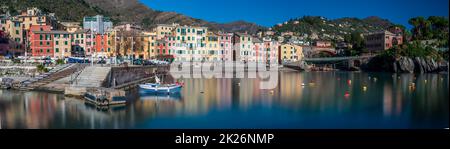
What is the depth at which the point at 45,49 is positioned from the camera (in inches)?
1934

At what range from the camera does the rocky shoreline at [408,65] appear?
59219 mm

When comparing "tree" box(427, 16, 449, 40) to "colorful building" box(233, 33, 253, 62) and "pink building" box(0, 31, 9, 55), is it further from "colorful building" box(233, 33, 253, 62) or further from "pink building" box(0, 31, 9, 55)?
"pink building" box(0, 31, 9, 55)

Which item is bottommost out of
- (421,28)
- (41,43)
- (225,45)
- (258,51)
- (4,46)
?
(4,46)

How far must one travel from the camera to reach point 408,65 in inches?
2458

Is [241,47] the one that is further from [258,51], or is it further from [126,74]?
[126,74]

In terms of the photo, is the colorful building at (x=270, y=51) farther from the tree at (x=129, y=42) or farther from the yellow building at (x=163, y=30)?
the tree at (x=129, y=42)

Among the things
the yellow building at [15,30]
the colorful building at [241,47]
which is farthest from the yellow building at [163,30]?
the yellow building at [15,30]

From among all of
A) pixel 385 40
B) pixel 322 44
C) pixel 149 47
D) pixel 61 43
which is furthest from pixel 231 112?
pixel 322 44

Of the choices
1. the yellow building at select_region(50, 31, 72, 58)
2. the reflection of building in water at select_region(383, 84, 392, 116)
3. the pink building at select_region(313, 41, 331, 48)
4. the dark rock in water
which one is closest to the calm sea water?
the reflection of building in water at select_region(383, 84, 392, 116)

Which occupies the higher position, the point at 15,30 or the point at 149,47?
the point at 15,30

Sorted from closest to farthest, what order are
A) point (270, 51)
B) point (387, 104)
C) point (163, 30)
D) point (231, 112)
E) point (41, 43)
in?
point (231, 112) < point (387, 104) < point (41, 43) < point (163, 30) < point (270, 51)

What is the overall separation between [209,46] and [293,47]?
25.0 meters
